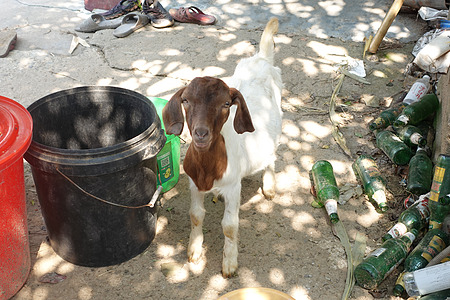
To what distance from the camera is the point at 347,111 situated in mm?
5258

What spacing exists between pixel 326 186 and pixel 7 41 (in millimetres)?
4962

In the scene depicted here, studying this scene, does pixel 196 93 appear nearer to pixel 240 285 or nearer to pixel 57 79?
→ pixel 240 285

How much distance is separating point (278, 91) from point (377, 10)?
404 cm

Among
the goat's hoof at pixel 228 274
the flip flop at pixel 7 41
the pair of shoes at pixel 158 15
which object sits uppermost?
the goat's hoof at pixel 228 274

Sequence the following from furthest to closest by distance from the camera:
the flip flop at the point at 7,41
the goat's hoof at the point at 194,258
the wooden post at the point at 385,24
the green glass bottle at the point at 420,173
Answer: the flip flop at the point at 7,41 < the wooden post at the point at 385,24 < the green glass bottle at the point at 420,173 < the goat's hoof at the point at 194,258

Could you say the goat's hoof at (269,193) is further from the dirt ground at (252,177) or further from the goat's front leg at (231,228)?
the goat's front leg at (231,228)

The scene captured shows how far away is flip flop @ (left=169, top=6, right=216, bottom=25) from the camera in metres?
7.16

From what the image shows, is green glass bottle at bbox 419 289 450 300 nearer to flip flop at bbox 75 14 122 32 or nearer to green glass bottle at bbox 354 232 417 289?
green glass bottle at bbox 354 232 417 289

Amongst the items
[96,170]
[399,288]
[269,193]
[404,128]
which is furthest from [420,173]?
[96,170]

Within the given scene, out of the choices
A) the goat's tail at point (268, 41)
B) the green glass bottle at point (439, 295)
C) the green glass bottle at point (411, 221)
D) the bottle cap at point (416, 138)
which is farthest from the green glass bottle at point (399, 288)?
the goat's tail at point (268, 41)

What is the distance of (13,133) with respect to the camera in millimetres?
2680

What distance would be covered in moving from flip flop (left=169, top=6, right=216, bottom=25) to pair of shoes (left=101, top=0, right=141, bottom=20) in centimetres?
63

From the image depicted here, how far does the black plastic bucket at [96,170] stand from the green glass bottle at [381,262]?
5.24ft

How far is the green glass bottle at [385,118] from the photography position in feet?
15.5
